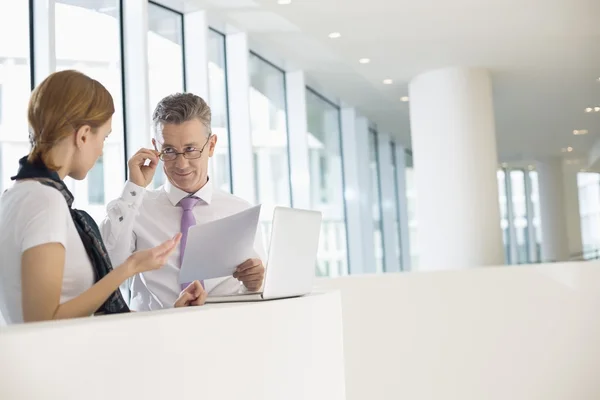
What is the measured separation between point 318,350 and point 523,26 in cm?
649

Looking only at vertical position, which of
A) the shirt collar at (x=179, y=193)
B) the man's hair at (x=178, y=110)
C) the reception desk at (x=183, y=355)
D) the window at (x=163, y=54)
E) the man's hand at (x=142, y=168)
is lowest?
the reception desk at (x=183, y=355)

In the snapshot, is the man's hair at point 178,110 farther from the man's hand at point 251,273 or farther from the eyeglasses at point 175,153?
the man's hand at point 251,273

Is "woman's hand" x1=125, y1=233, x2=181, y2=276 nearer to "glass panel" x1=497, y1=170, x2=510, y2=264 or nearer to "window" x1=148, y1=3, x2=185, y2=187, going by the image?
"window" x1=148, y1=3, x2=185, y2=187

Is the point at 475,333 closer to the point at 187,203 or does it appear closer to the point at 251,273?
the point at 187,203

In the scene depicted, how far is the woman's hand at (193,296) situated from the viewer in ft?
7.10

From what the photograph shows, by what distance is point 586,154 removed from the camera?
18.9 m

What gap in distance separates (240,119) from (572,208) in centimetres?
1424

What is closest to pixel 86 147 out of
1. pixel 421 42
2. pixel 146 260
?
pixel 146 260

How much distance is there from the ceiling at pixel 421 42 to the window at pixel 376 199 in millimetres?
1737

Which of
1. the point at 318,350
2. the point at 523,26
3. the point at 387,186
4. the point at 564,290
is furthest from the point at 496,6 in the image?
the point at 387,186

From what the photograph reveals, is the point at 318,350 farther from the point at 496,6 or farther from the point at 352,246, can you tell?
the point at 352,246

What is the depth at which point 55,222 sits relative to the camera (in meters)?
1.69

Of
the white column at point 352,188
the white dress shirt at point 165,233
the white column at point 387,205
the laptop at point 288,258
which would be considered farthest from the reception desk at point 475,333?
the white column at point 387,205

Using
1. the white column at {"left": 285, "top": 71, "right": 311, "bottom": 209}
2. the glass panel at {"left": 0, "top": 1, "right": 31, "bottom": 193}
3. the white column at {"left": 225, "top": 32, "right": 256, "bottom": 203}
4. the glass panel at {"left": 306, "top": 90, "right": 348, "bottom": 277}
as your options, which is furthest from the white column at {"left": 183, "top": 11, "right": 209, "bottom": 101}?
the glass panel at {"left": 306, "top": 90, "right": 348, "bottom": 277}
